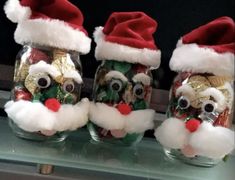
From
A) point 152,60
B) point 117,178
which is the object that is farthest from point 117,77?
point 117,178

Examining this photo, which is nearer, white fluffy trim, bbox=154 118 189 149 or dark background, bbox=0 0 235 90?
white fluffy trim, bbox=154 118 189 149

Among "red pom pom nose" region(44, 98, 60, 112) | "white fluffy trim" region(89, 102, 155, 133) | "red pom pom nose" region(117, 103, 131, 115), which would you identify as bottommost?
"white fluffy trim" region(89, 102, 155, 133)

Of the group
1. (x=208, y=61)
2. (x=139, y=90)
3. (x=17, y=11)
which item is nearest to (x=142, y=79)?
(x=139, y=90)

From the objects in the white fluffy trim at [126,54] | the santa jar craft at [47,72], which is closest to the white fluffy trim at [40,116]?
the santa jar craft at [47,72]

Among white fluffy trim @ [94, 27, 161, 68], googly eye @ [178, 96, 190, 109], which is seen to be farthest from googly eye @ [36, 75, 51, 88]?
googly eye @ [178, 96, 190, 109]

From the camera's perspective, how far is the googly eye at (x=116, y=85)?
754 mm

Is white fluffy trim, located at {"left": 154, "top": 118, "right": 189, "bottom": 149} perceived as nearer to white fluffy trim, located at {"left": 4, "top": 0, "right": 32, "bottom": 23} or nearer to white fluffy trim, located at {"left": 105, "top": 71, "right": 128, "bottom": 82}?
white fluffy trim, located at {"left": 105, "top": 71, "right": 128, "bottom": 82}

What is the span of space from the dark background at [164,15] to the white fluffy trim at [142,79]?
0.39 ft

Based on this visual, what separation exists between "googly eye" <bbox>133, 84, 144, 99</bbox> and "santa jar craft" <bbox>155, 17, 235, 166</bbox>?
0.20 ft

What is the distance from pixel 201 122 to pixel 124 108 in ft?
0.42

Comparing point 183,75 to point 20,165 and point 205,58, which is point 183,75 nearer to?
point 205,58

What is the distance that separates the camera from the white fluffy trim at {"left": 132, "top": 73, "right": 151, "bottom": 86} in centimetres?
76

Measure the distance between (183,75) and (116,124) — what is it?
138 millimetres

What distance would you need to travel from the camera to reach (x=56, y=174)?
645mm
